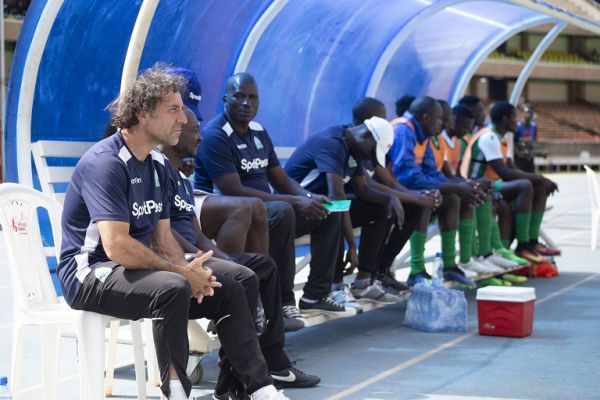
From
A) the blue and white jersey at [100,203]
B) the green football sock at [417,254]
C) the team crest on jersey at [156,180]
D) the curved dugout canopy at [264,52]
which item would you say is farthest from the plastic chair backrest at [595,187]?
the blue and white jersey at [100,203]

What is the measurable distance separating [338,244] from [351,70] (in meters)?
4.09

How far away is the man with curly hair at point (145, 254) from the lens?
4.54 m

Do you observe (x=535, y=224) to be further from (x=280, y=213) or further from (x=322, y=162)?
(x=280, y=213)

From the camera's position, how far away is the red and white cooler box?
7.55 metres

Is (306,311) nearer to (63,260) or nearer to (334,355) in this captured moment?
(334,355)

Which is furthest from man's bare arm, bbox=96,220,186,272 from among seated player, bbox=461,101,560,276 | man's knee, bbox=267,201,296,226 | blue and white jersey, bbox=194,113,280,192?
seated player, bbox=461,101,560,276

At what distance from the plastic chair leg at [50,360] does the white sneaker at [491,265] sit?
19.3ft

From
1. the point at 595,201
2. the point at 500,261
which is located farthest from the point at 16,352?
the point at 595,201

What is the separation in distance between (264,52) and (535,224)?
12.8 feet

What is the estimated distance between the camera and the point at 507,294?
766 cm

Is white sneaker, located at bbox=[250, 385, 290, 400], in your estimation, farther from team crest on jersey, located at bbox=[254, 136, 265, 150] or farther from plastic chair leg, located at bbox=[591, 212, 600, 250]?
plastic chair leg, located at bbox=[591, 212, 600, 250]

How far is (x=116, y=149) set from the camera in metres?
4.71

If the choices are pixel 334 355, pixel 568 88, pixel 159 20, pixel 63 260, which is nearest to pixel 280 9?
pixel 159 20

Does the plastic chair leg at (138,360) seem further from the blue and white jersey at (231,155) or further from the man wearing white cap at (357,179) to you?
the man wearing white cap at (357,179)
